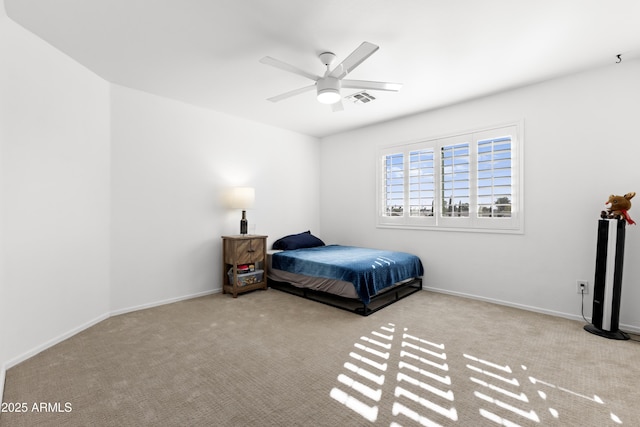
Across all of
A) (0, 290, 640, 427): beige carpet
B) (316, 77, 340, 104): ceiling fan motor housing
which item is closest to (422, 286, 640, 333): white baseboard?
(0, 290, 640, 427): beige carpet

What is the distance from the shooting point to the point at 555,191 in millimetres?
3145

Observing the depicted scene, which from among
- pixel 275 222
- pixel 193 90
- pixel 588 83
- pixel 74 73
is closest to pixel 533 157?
pixel 588 83

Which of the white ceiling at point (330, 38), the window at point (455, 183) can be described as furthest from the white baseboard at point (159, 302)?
the window at point (455, 183)

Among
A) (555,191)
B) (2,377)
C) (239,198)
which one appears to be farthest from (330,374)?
(555,191)

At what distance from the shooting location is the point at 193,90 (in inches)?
134

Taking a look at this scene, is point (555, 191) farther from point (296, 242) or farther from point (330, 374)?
point (296, 242)

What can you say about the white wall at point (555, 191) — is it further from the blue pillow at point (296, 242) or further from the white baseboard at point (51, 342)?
the white baseboard at point (51, 342)

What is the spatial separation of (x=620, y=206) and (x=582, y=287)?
3.01ft

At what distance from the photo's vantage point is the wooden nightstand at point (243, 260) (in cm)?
382

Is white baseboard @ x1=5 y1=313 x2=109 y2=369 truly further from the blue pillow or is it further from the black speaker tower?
the black speaker tower

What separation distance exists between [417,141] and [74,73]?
13.2 feet

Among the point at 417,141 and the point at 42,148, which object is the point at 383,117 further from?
Result: the point at 42,148

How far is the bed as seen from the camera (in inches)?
128

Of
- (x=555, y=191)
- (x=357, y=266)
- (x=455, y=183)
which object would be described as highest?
(x=455, y=183)
